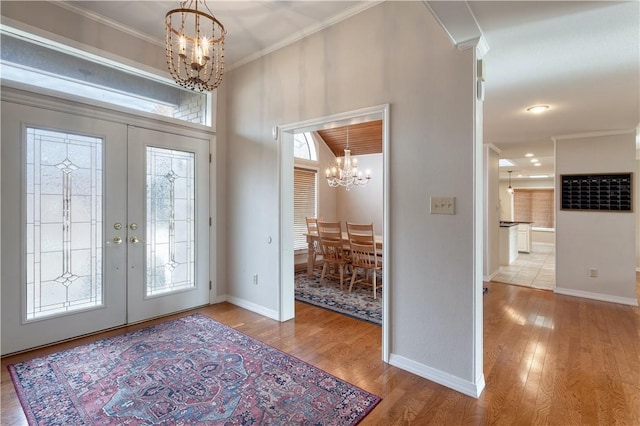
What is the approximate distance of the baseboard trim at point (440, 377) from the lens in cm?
208

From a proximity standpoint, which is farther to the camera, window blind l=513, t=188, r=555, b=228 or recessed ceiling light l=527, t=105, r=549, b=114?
window blind l=513, t=188, r=555, b=228

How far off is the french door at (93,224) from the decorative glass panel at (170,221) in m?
0.01

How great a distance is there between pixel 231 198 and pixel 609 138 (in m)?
5.70

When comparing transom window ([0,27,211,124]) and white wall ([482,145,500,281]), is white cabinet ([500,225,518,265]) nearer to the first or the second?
white wall ([482,145,500,281])

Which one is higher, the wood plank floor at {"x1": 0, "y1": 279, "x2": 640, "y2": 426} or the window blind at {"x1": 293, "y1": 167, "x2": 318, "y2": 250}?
the window blind at {"x1": 293, "y1": 167, "x2": 318, "y2": 250}

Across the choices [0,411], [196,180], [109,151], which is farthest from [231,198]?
Result: [0,411]

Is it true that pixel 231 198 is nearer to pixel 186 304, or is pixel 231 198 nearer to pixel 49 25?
pixel 186 304

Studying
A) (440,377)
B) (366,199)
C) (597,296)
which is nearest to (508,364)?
(440,377)

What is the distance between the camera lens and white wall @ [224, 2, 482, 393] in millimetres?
2109

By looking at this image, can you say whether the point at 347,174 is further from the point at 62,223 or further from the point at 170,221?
the point at 62,223

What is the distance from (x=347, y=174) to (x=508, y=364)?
469 cm

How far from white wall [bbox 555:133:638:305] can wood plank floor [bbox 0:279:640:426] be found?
0.44m

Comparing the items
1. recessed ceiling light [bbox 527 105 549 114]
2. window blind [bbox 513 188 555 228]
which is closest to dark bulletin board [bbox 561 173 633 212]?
recessed ceiling light [bbox 527 105 549 114]

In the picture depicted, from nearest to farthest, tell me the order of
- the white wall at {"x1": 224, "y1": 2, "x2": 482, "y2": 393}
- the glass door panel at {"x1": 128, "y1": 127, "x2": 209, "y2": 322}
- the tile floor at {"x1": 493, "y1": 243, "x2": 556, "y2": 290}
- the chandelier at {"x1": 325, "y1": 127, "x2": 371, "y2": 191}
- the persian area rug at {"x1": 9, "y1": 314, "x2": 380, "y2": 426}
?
the persian area rug at {"x1": 9, "y1": 314, "x2": 380, "y2": 426} < the white wall at {"x1": 224, "y1": 2, "x2": 482, "y2": 393} < the glass door panel at {"x1": 128, "y1": 127, "x2": 209, "y2": 322} < the tile floor at {"x1": 493, "y1": 243, "x2": 556, "y2": 290} < the chandelier at {"x1": 325, "y1": 127, "x2": 371, "y2": 191}
